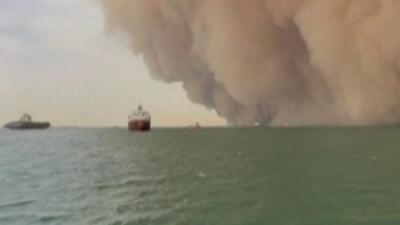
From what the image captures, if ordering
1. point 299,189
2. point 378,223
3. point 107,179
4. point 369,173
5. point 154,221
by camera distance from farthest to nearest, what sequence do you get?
point 107,179, point 369,173, point 299,189, point 154,221, point 378,223

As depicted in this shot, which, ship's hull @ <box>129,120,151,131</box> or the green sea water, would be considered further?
ship's hull @ <box>129,120,151,131</box>

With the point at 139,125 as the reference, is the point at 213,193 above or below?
below

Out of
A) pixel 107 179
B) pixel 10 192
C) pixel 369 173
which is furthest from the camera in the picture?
pixel 107 179

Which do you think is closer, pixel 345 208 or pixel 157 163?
pixel 345 208

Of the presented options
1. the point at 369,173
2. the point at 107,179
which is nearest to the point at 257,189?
the point at 369,173

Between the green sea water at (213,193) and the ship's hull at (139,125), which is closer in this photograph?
the green sea water at (213,193)

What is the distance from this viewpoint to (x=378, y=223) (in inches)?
568

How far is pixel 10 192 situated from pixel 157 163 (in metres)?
12.2

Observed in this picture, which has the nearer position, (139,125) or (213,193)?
(213,193)

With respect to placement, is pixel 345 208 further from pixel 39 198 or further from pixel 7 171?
pixel 7 171

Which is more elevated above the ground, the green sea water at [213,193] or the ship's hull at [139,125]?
the ship's hull at [139,125]

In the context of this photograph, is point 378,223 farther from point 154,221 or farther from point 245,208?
point 154,221

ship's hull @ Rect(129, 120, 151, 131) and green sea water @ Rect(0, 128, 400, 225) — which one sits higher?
ship's hull @ Rect(129, 120, 151, 131)

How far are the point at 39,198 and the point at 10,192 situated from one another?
2.29m
